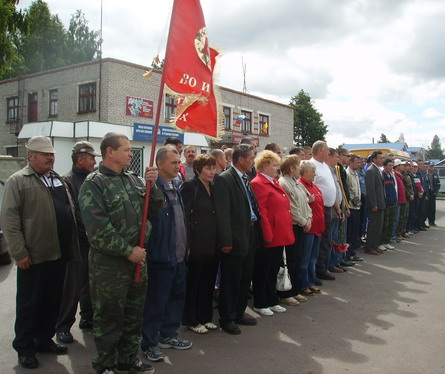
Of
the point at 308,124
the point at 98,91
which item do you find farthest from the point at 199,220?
the point at 308,124

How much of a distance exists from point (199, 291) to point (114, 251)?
65.9 inches

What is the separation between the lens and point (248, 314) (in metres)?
5.07

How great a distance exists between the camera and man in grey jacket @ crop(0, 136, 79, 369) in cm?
363

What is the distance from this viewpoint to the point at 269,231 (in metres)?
4.79

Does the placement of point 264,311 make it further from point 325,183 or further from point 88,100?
point 88,100

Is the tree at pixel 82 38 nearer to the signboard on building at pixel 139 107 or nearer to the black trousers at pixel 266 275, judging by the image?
the signboard on building at pixel 139 107

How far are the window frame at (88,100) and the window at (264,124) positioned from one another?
51.5 ft

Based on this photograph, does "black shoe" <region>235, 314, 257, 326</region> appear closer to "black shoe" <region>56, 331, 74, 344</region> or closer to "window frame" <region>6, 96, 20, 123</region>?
"black shoe" <region>56, 331, 74, 344</region>

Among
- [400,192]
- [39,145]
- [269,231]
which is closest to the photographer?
[39,145]

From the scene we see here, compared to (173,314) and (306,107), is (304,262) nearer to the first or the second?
(173,314)

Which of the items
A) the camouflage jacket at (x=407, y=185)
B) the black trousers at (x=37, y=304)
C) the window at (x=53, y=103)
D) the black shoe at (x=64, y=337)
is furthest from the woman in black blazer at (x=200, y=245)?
the window at (x=53, y=103)

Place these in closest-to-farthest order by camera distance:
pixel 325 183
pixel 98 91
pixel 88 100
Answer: pixel 325 183, pixel 98 91, pixel 88 100

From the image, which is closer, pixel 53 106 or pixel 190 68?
pixel 190 68

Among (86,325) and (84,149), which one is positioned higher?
(84,149)
